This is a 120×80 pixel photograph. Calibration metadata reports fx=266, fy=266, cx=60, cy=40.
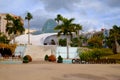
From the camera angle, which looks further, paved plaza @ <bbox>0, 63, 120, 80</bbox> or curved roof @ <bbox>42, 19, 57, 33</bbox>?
curved roof @ <bbox>42, 19, 57, 33</bbox>

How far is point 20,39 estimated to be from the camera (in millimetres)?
109125

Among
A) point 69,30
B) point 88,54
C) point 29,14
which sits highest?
point 29,14

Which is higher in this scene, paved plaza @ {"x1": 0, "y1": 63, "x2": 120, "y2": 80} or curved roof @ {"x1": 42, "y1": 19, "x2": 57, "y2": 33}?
curved roof @ {"x1": 42, "y1": 19, "x2": 57, "y2": 33}

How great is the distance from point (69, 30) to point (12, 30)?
63.8 ft

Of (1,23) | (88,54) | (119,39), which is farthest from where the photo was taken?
(1,23)

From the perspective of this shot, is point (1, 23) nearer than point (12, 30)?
No

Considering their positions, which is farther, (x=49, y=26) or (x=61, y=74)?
(x=49, y=26)

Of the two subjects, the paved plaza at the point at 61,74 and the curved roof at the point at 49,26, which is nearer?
the paved plaza at the point at 61,74

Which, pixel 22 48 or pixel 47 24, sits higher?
pixel 47 24

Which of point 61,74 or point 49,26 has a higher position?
point 49,26

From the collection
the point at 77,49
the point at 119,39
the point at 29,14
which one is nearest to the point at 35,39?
the point at 29,14

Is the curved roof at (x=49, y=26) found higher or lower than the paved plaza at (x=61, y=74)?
higher

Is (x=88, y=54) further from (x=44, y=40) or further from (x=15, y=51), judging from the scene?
(x=44, y=40)

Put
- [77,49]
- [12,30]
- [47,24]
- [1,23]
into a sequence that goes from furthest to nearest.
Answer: [1,23], [47,24], [12,30], [77,49]
